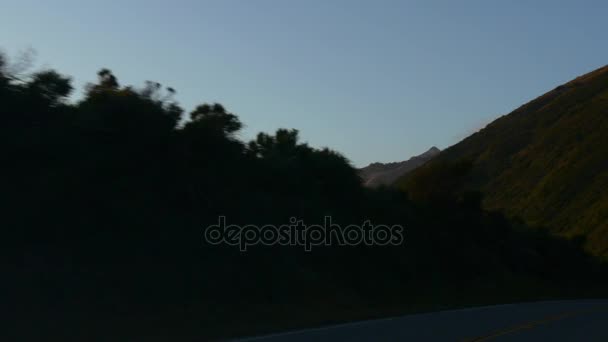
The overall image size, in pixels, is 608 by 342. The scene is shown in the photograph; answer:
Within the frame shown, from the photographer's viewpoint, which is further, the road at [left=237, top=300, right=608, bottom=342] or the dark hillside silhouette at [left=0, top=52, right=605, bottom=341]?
the dark hillside silhouette at [left=0, top=52, right=605, bottom=341]

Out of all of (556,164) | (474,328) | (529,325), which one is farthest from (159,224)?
(556,164)

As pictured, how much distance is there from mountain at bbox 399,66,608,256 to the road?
44412 mm

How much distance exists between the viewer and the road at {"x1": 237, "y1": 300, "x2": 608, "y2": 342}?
16.6 meters

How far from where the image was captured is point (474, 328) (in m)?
18.7

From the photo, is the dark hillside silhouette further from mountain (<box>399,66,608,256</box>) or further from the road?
mountain (<box>399,66,608,256</box>)

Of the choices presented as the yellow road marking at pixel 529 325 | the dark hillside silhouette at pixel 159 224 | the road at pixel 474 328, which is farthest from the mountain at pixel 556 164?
the road at pixel 474 328

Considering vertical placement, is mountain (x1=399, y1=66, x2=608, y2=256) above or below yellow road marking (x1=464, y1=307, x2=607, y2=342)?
above

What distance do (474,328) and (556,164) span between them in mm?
69172

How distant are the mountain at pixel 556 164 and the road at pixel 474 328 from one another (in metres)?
44.4

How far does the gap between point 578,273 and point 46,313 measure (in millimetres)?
46277

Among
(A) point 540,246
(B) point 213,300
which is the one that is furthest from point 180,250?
(A) point 540,246

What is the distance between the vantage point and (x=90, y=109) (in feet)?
69.9

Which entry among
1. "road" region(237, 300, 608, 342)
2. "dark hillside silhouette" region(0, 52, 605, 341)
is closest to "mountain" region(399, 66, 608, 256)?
"dark hillside silhouette" region(0, 52, 605, 341)

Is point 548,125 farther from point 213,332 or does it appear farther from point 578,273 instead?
point 213,332
